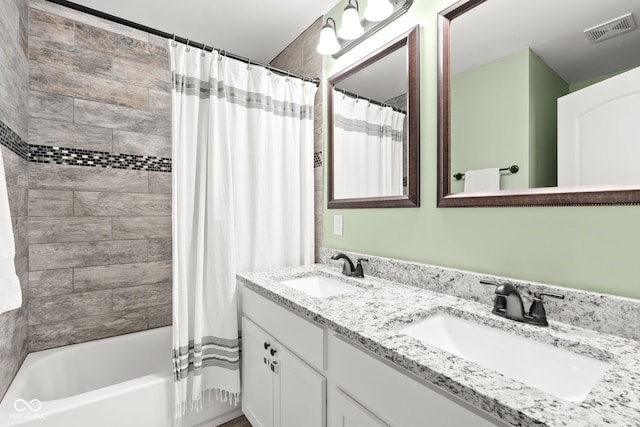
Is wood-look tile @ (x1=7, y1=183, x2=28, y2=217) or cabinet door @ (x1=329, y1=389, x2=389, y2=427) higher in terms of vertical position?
wood-look tile @ (x1=7, y1=183, x2=28, y2=217)

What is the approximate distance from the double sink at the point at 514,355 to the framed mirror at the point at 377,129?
58 cm

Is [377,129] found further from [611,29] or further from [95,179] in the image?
[95,179]

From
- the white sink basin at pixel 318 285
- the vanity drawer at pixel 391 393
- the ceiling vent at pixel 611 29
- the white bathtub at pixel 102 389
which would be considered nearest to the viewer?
the vanity drawer at pixel 391 393

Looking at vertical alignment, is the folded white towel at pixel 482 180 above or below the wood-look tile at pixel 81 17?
below

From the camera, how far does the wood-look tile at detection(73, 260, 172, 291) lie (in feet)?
6.45

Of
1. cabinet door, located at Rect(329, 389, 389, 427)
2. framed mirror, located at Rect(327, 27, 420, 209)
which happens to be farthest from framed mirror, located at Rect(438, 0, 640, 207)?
cabinet door, located at Rect(329, 389, 389, 427)

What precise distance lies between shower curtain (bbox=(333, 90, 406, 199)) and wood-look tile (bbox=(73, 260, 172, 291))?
1442 mm

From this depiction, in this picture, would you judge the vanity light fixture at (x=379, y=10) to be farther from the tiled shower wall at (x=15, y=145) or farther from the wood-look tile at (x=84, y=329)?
the wood-look tile at (x=84, y=329)

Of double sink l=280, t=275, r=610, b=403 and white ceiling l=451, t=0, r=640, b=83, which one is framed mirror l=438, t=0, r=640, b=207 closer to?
white ceiling l=451, t=0, r=640, b=83

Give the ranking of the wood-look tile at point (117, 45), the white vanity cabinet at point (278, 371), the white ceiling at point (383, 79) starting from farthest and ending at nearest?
the wood-look tile at point (117, 45)
the white ceiling at point (383, 79)
the white vanity cabinet at point (278, 371)

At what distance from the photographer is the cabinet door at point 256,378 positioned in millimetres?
1393

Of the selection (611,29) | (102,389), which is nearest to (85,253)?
(102,389)

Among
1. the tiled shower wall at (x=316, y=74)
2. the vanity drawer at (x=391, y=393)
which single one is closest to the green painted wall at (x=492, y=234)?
the tiled shower wall at (x=316, y=74)

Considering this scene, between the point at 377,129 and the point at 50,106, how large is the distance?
1996mm
